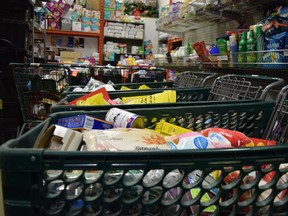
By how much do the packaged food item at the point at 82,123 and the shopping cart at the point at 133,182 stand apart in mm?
253

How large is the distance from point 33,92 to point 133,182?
6.76 feet

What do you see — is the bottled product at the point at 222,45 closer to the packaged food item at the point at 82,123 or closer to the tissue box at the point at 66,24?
the packaged food item at the point at 82,123

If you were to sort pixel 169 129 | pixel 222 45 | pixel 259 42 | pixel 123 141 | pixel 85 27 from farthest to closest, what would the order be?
pixel 85 27 → pixel 222 45 → pixel 259 42 → pixel 169 129 → pixel 123 141

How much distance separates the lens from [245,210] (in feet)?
1.96

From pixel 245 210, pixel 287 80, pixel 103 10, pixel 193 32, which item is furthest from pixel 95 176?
pixel 103 10

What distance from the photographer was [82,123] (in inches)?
34.0

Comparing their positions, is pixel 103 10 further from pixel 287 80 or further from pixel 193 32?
pixel 287 80

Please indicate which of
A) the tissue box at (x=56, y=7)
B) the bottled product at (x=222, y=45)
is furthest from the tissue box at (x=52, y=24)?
the bottled product at (x=222, y=45)

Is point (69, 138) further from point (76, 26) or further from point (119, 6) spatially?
point (119, 6)

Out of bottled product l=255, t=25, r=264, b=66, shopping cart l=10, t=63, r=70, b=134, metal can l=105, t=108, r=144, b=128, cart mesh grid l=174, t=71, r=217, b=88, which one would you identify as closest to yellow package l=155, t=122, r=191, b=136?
metal can l=105, t=108, r=144, b=128

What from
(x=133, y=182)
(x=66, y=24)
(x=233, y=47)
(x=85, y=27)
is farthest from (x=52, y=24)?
(x=133, y=182)

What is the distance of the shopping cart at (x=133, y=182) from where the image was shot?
0.50 metres

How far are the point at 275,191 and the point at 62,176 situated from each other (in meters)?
0.40

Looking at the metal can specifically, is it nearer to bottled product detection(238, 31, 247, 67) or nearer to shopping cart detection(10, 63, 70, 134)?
bottled product detection(238, 31, 247, 67)
